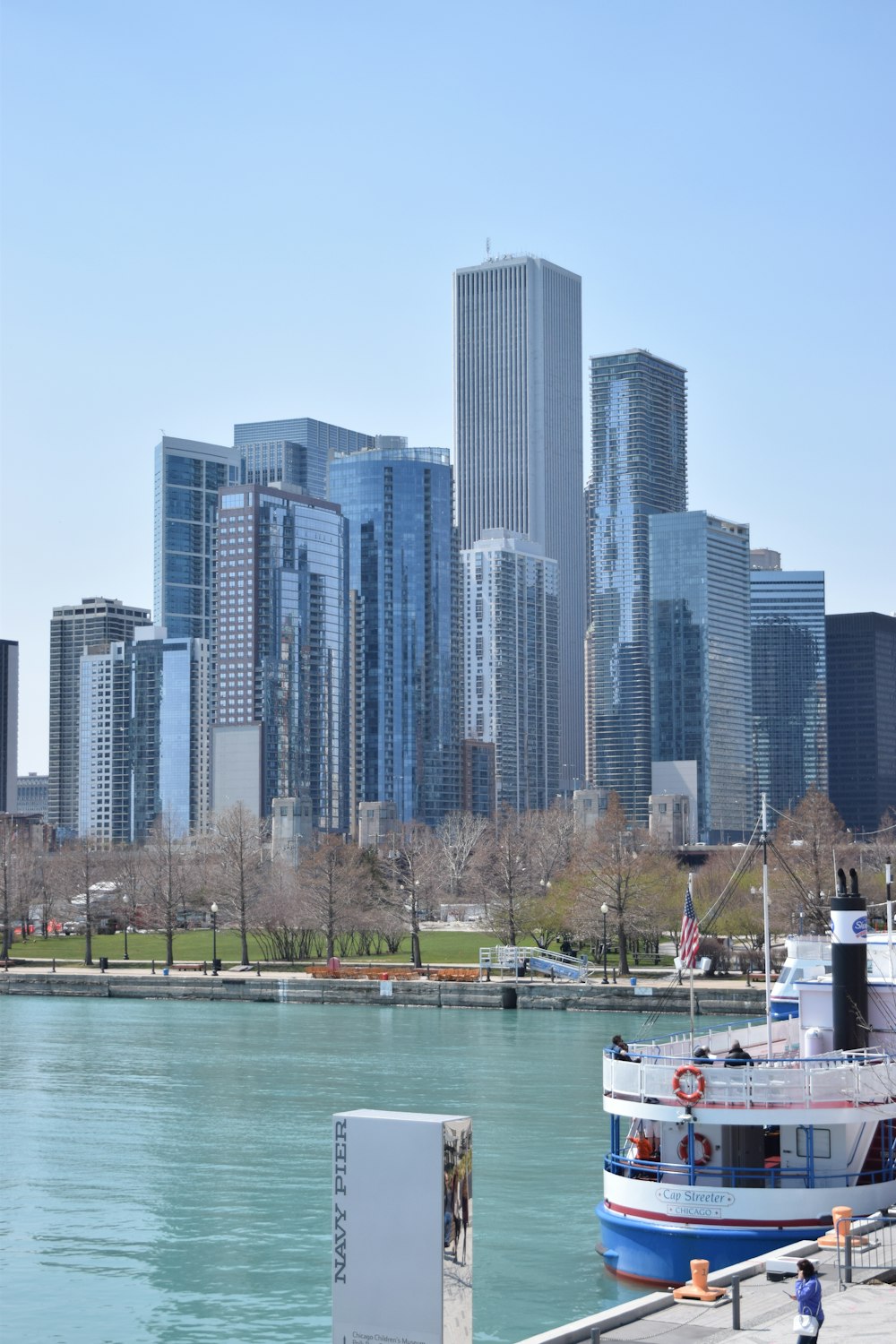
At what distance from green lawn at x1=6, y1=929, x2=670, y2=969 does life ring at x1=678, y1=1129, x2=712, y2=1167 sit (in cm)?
8052

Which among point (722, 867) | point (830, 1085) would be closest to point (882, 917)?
point (722, 867)

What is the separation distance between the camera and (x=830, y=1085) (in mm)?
36375

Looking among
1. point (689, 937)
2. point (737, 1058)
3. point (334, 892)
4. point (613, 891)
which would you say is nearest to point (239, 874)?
point (334, 892)

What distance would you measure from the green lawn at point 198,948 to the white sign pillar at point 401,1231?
9699cm

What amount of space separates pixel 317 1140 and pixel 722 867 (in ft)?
291

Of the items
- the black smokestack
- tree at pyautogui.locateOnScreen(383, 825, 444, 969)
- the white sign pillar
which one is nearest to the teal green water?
the white sign pillar

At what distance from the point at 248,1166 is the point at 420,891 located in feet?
235

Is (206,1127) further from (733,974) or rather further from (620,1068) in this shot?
(733,974)

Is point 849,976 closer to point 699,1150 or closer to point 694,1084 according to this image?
point 699,1150

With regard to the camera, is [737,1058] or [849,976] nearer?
[737,1058]

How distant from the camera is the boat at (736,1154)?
34688mm

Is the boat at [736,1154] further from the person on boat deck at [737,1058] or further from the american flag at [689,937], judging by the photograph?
the american flag at [689,937]

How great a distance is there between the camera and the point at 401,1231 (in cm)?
2089

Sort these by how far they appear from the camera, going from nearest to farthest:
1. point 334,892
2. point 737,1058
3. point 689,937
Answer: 1. point 737,1058
2. point 689,937
3. point 334,892
